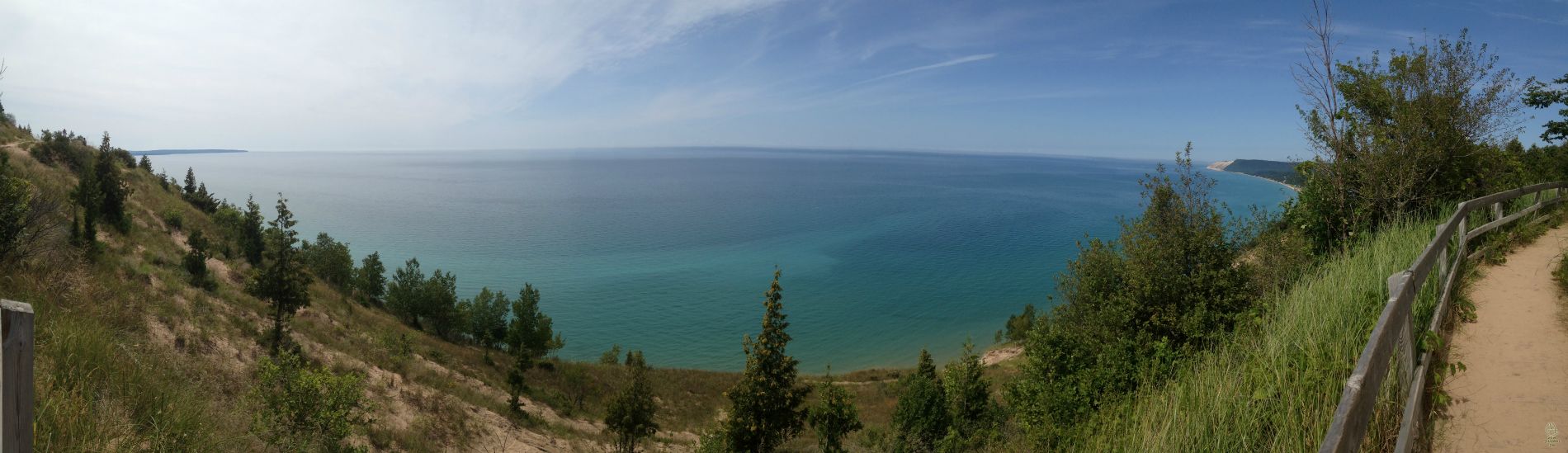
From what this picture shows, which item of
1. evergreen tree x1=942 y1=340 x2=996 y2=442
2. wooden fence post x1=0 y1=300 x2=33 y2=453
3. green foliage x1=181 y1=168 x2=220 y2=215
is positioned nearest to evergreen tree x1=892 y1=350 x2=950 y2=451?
evergreen tree x1=942 y1=340 x2=996 y2=442

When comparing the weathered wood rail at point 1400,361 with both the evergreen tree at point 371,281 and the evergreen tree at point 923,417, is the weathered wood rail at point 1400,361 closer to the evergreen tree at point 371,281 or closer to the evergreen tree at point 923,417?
the evergreen tree at point 923,417

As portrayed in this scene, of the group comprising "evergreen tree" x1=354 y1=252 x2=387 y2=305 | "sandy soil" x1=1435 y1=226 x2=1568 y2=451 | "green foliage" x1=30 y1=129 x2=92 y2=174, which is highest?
"green foliage" x1=30 y1=129 x2=92 y2=174

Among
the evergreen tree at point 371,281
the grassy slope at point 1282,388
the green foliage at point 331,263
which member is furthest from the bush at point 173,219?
the grassy slope at point 1282,388

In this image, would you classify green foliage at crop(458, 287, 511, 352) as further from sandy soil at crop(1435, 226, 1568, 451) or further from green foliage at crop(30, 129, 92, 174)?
sandy soil at crop(1435, 226, 1568, 451)

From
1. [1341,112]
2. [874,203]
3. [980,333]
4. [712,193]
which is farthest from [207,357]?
[712,193]

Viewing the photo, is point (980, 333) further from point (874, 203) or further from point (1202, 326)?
point (874, 203)

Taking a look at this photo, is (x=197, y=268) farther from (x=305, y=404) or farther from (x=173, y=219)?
(x=305, y=404)
